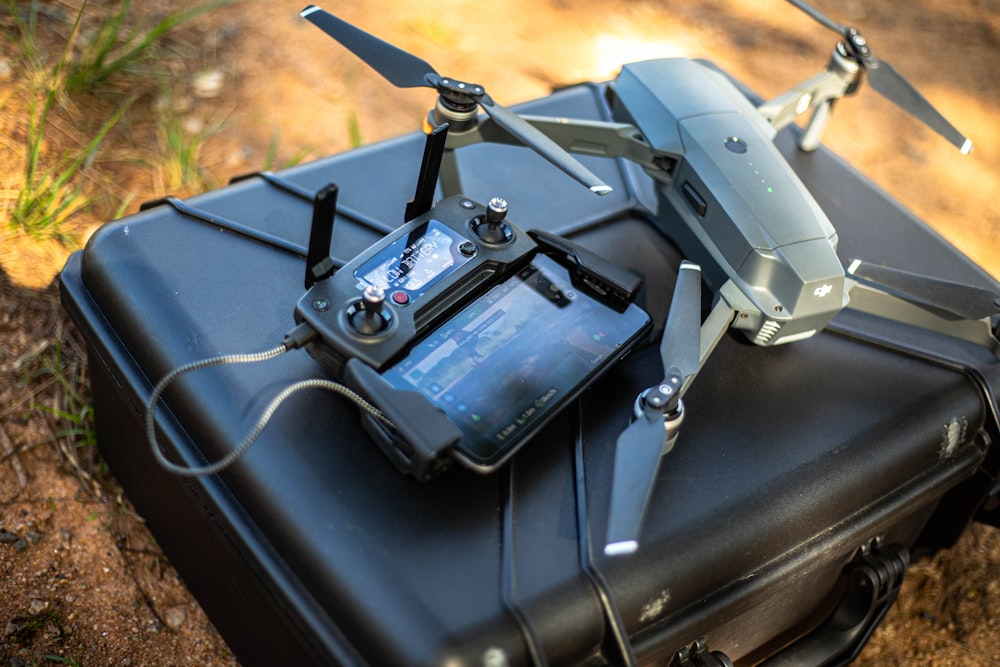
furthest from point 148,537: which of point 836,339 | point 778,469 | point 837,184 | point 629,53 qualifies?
point 629,53

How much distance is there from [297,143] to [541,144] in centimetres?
119

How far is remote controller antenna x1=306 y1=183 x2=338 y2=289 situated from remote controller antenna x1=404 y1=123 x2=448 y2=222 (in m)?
0.14

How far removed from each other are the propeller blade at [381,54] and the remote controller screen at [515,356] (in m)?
0.33

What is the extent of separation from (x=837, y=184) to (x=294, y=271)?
3.23 ft

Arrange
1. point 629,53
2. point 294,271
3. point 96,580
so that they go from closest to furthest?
point 294,271
point 96,580
point 629,53

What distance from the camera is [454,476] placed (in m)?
1.13

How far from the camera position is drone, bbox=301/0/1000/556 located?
47.3 inches

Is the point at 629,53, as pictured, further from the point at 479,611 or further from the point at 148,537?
the point at 479,611

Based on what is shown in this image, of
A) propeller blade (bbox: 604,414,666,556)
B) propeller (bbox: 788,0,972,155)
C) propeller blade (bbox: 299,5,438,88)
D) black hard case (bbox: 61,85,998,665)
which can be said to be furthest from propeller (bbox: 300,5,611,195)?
propeller (bbox: 788,0,972,155)

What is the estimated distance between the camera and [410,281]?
1.20 meters

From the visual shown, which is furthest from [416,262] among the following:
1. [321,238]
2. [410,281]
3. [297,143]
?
[297,143]

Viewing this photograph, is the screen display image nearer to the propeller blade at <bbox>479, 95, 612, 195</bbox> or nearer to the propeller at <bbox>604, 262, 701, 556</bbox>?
the propeller blade at <bbox>479, 95, 612, 195</bbox>

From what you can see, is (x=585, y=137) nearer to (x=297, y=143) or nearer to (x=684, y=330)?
(x=684, y=330)

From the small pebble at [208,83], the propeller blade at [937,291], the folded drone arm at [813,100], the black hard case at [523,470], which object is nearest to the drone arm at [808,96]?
the folded drone arm at [813,100]
